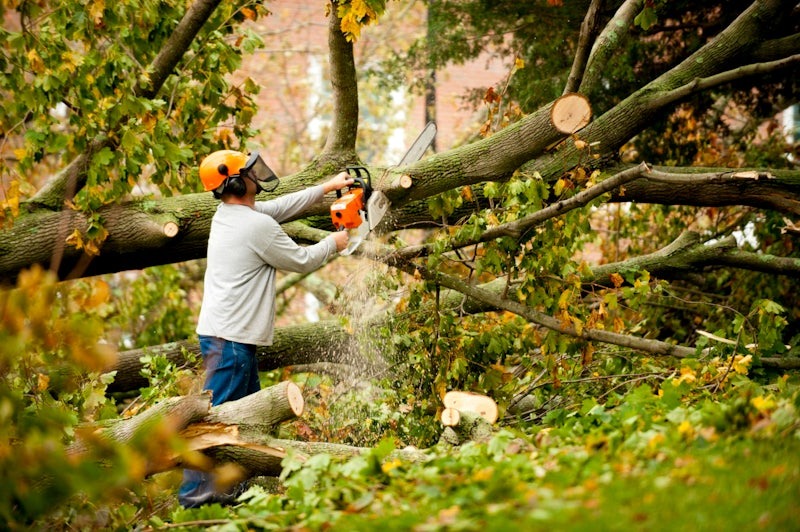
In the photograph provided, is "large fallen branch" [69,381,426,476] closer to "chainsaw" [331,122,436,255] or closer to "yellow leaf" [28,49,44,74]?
"chainsaw" [331,122,436,255]

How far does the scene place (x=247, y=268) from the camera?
454 cm

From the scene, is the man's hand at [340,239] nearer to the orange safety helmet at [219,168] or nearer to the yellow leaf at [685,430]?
the orange safety helmet at [219,168]

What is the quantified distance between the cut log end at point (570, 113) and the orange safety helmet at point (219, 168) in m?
1.69

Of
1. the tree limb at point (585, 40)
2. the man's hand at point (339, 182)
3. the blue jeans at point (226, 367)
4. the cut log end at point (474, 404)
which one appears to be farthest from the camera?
the tree limb at point (585, 40)

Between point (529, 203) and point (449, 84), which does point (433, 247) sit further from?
point (449, 84)

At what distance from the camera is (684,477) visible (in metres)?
2.56

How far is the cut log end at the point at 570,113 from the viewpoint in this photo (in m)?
4.63

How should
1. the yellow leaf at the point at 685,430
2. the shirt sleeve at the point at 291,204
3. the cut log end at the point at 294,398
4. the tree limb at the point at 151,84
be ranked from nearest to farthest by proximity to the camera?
the yellow leaf at the point at 685,430
the cut log end at the point at 294,398
the shirt sleeve at the point at 291,204
the tree limb at the point at 151,84

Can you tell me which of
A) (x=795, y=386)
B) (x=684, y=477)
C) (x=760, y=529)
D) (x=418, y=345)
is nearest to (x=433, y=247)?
(x=418, y=345)

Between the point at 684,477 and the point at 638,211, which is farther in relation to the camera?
the point at 638,211

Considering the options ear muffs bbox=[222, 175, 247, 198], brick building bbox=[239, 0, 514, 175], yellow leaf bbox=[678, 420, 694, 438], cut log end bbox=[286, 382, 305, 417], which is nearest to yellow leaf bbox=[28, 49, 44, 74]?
ear muffs bbox=[222, 175, 247, 198]

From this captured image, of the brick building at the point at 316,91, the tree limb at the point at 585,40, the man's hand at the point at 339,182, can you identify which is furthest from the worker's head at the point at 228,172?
the brick building at the point at 316,91

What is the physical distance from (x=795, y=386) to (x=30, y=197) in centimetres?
490

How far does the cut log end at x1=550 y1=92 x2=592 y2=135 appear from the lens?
4.63 m
